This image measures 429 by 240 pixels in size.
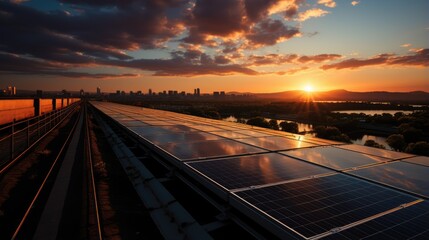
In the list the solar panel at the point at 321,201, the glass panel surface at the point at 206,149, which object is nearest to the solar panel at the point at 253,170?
the solar panel at the point at 321,201

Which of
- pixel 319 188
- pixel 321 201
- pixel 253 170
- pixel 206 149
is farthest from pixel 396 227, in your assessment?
pixel 206 149

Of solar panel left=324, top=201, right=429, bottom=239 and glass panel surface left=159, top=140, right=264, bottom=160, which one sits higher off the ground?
glass panel surface left=159, top=140, right=264, bottom=160

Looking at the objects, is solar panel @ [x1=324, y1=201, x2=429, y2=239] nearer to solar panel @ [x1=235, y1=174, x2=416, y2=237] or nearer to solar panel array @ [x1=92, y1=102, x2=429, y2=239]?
solar panel array @ [x1=92, y1=102, x2=429, y2=239]

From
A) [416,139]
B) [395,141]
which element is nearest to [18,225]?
[395,141]

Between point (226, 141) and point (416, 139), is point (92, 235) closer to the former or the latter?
point (226, 141)

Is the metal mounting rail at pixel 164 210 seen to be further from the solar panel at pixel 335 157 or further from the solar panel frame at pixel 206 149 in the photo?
the solar panel at pixel 335 157

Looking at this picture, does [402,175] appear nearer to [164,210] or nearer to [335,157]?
[335,157]

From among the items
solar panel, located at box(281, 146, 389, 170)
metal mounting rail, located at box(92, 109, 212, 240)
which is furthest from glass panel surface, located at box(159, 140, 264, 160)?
solar panel, located at box(281, 146, 389, 170)
